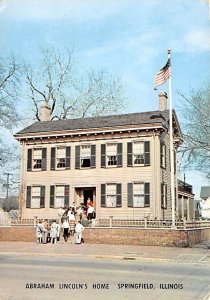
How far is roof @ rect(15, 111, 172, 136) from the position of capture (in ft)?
69.4

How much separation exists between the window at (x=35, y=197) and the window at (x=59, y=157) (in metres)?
1.38

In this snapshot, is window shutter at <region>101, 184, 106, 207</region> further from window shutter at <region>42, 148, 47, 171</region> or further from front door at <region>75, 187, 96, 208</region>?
window shutter at <region>42, 148, 47, 171</region>

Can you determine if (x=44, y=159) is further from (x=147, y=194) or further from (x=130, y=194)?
(x=147, y=194)

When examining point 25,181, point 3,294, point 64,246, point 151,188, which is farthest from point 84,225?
point 3,294

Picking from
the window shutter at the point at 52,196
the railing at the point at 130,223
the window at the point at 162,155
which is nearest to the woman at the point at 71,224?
the railing at the point at 130,223

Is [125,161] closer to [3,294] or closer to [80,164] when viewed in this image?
[80,164]

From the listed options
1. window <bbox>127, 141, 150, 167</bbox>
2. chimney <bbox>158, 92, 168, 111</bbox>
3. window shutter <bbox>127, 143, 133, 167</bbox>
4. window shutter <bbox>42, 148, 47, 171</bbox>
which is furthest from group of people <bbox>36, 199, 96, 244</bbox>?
chimney <bbox>158, 92, 168, 111</bbox>

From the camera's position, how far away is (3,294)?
5.57m

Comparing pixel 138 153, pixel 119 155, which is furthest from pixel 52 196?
pixel 138 153

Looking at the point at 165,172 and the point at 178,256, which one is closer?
the point at 178,256

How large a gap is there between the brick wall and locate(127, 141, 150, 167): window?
403 centimetres

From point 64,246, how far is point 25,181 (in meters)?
6.86

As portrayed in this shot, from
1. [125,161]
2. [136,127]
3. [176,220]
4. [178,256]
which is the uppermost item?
[136,127]

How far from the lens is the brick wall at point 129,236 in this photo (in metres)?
17.2
